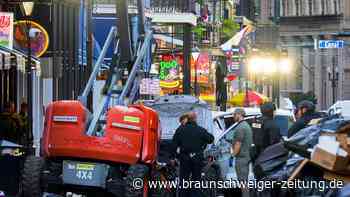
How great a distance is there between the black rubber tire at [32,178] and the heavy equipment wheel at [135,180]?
1.55 m

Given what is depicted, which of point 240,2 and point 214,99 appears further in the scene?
point 240,2

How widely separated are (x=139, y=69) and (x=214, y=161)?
2331mm

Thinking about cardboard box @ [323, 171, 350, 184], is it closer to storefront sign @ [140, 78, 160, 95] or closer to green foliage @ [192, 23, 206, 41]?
storefront sign @ [140, 78, 160, 95]

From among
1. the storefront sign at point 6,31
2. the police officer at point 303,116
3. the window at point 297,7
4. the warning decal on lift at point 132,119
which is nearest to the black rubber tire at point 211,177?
the police officer at point 303,116

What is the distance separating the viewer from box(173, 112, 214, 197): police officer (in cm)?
1794

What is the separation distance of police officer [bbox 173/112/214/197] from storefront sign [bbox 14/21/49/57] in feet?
27.2

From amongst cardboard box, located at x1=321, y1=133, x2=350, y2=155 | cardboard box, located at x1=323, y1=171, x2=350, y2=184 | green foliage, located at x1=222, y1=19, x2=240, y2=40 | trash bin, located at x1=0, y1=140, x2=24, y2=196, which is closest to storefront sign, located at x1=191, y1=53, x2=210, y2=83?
green foliage, located at x1=222, y1=19, x2=240, y2=40

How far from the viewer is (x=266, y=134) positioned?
17734mm

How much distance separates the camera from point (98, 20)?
37.8 meters

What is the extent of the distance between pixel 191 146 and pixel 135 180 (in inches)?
98.4

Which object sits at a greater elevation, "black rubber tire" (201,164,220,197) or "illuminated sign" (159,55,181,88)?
"illuminated sign" (159,55,181,88)

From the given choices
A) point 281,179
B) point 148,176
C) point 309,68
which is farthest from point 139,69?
point 309,68

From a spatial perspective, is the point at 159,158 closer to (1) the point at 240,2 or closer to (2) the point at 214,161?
(2) the point at 214,161

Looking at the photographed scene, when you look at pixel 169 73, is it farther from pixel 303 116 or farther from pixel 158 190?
pixel 158 190
